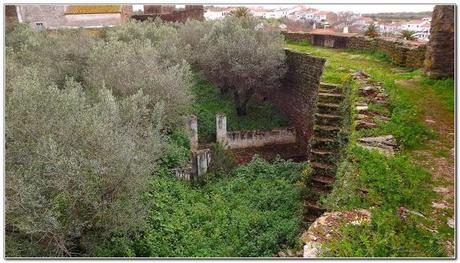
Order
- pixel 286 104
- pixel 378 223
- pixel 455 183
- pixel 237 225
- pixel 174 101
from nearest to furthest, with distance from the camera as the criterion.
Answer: pixel 378 223 < pixel 455 183 < pixel 237 225 < pixel 174 101 < pixel 286 104

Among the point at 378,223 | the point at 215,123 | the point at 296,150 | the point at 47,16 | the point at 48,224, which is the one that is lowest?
the point at 296,150

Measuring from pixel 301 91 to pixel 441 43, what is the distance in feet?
23.2

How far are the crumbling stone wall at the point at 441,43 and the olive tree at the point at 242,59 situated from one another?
7.65 meters

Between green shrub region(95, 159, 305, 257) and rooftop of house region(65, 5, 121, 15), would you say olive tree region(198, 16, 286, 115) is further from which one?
rooftop of house region(65, 5, 121, 15)

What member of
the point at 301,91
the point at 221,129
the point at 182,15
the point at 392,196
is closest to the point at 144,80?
the point at 221,129

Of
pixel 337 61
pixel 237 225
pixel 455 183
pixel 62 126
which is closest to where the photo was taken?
pixel 455 183

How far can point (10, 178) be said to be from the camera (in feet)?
20.1

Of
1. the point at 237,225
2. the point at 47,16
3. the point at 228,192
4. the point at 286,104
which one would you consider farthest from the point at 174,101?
the point at 47,16

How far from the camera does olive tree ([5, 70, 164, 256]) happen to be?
602 cm

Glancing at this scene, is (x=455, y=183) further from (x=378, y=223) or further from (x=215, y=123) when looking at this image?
(x=215, y=123)

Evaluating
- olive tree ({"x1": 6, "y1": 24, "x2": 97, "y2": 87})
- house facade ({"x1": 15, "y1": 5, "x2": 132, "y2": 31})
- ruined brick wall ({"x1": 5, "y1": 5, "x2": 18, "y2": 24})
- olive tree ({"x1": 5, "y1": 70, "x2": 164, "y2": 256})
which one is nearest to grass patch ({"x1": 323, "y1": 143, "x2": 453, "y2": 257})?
olive tree ({"x1": 5, "y1": 70, "x2": 164, "y2": 256})

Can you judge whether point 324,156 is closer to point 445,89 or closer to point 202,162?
point 445,89

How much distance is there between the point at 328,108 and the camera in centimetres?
945

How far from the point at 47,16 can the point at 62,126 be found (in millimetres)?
21978
